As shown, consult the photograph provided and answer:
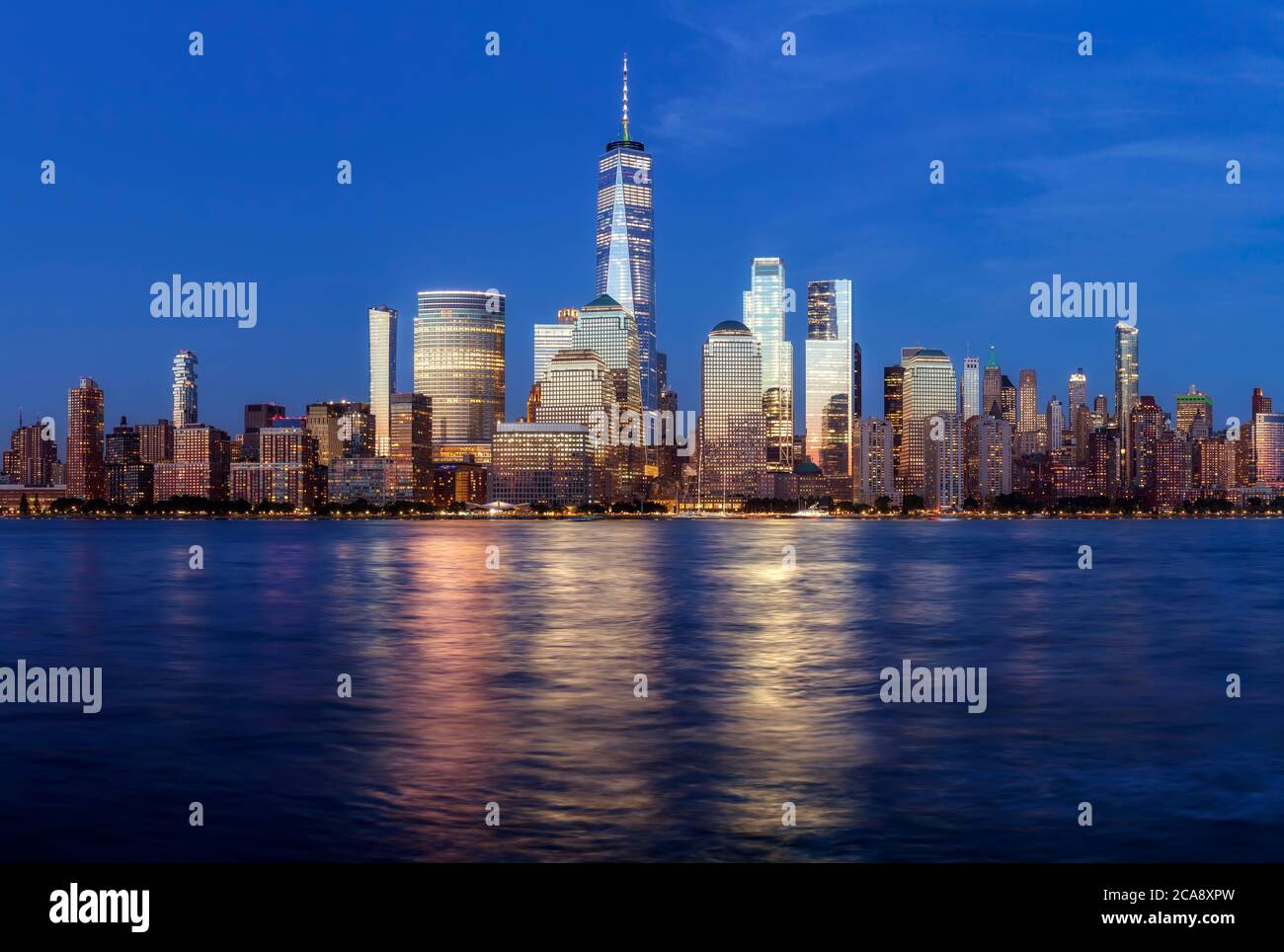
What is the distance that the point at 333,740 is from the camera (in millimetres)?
27375

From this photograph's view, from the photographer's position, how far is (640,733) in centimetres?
2855

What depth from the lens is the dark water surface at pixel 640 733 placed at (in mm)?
19078

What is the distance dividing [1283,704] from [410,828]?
86.8 ft

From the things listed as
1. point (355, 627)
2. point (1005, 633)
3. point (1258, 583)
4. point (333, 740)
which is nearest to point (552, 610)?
point (355, 627)

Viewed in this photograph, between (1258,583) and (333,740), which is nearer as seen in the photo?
(333,740)

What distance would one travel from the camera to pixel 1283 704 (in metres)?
Answer: 33.7

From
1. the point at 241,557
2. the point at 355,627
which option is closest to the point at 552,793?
the point at 355,627

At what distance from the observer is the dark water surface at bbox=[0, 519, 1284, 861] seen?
19.1 meters

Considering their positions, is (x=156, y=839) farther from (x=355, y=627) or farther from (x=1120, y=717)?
(x=355, y=627)
